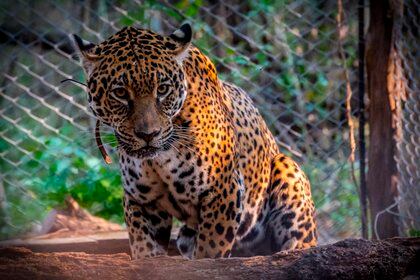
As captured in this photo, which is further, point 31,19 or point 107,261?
point 31,19

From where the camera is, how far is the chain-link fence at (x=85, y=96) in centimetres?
820

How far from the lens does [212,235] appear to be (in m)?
5.68

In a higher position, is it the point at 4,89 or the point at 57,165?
the point at 4,89

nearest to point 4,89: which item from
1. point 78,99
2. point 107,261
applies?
point 78,99

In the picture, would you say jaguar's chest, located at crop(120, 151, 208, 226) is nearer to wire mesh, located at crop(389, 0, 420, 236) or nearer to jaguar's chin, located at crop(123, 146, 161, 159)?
jaguar's chin, located at crop(123, 146, 161, 159)

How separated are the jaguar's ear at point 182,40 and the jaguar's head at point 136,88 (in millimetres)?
27

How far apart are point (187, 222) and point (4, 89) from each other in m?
3.16

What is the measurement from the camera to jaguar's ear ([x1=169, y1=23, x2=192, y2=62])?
18.0 ft

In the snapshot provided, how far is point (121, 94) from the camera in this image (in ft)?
16.9

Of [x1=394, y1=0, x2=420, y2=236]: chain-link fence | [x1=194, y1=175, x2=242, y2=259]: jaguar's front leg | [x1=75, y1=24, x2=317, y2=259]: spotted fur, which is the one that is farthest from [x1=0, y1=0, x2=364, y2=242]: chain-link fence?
[x1=194, y1=175, x2=242, y2=259]: jaguar's front leg

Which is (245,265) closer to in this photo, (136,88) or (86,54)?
(136,88)

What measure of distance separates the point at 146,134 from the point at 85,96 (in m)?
3.50

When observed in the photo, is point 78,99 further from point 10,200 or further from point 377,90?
point 377,90

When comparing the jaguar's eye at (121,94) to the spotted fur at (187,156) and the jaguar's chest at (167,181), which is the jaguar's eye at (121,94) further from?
the jaguar's chest at (167,181)
